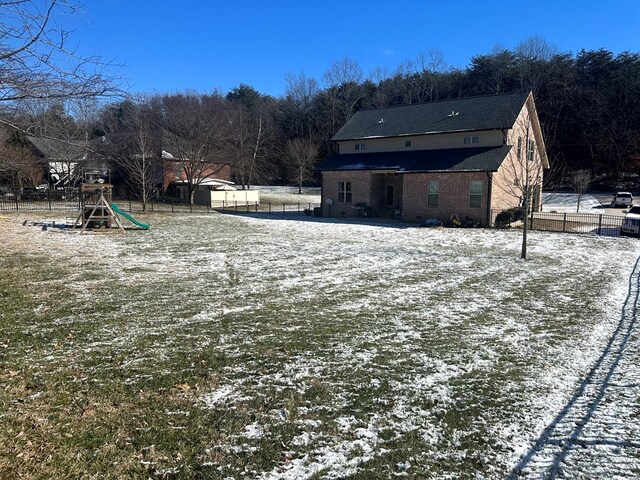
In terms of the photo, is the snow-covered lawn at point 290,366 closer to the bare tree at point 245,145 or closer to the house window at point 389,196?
the house window at point 389,196

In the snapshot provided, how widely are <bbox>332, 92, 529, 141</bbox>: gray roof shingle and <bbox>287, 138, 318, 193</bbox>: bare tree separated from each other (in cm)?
2351

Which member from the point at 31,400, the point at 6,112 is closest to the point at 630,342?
the point at 31,400

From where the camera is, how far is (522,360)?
241 inches

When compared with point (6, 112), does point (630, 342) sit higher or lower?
lower

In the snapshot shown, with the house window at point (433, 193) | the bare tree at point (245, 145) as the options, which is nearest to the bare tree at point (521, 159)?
the house window at point (433, 193)

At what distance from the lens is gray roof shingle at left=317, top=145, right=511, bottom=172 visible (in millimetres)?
25688

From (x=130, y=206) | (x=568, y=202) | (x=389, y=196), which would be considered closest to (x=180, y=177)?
(x=130, y=206)

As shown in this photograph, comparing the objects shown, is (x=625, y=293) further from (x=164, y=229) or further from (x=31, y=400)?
(x=164, y=229)

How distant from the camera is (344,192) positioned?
3244cm

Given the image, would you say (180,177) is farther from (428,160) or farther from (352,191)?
(428,160)

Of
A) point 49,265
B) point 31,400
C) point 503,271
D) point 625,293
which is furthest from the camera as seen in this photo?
point 503,271

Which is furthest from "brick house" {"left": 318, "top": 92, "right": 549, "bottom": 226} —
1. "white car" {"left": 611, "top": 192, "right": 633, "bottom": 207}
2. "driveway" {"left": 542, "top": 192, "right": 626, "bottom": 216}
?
"white car" {"left": 611, "top": 192, "right": 633, "bottom": 207}

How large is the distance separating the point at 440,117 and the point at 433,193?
6949 mm

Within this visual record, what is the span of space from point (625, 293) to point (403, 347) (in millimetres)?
7517
